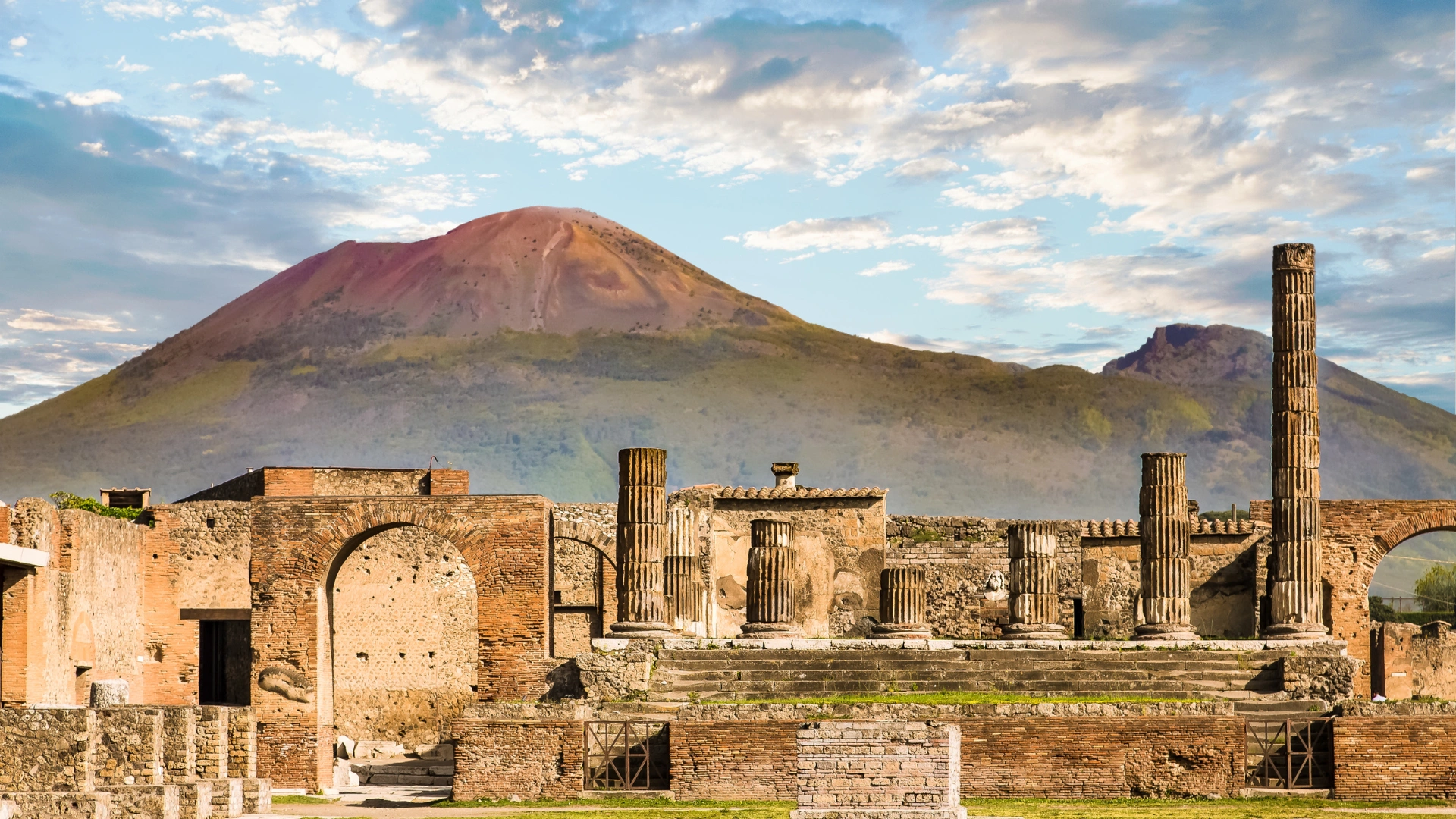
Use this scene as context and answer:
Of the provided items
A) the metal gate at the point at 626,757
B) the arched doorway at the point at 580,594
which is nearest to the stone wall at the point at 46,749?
the metal gate at the point at 626,757

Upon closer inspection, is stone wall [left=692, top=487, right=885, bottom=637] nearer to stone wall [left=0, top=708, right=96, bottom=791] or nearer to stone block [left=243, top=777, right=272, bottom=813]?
stone block [left=243, top=777, right=272, bottom=813]

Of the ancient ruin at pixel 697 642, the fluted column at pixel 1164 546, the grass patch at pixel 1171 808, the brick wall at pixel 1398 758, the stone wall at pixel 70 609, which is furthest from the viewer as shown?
the fluted column at pixel 1164 546

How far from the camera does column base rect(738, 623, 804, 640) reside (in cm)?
2720

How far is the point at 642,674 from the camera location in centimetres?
2403

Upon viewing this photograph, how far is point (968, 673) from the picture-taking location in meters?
24.0

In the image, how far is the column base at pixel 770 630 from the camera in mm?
27203

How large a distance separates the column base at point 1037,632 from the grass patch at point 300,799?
10.2 metres

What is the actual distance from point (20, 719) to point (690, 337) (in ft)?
479

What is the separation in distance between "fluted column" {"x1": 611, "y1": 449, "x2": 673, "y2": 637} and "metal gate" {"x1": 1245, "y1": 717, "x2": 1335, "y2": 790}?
29.5ft

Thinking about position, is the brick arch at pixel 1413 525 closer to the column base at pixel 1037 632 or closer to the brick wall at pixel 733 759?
the column base at pixel 1037 632

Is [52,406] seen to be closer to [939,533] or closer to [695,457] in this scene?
[695,457]

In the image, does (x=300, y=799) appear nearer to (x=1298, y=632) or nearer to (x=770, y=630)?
(x=770, y=630)

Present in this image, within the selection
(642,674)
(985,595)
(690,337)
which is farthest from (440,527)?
(690,337)

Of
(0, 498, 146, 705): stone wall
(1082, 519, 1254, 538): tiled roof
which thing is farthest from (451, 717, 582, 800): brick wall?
(1082, 519, 1254, 538): tiled roof
